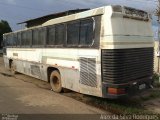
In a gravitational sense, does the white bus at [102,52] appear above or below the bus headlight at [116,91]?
above

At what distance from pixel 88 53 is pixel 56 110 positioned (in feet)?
6.73

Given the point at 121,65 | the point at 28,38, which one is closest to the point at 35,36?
the point at 28,38

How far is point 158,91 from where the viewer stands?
12.0m

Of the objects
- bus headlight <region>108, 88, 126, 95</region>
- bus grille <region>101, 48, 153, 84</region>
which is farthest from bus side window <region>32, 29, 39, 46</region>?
bus headlight <region>108, 88, 126, 95</region>

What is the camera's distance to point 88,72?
965 centimetres

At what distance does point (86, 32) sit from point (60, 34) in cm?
191

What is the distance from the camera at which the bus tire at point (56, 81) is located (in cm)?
1193

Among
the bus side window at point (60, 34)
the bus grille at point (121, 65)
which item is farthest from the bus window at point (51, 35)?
the bus grille at point (121, 65)

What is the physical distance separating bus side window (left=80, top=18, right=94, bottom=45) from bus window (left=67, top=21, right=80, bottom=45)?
262mm

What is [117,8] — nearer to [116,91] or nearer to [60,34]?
[116,91]

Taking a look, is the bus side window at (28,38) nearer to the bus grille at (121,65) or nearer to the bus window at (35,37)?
the bus window at (35,37)

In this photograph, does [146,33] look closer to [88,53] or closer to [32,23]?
[88,53]

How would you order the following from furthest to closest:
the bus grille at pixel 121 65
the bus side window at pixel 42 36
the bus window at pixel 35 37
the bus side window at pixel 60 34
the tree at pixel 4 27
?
the tree at pixel 4 27 < the bus window at pixel 35 37 < the bus side window at pixel 42 36 < the bus side window at pixel 60 34 < the bus grille at pixel 121 65

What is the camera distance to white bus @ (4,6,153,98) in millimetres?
8836
